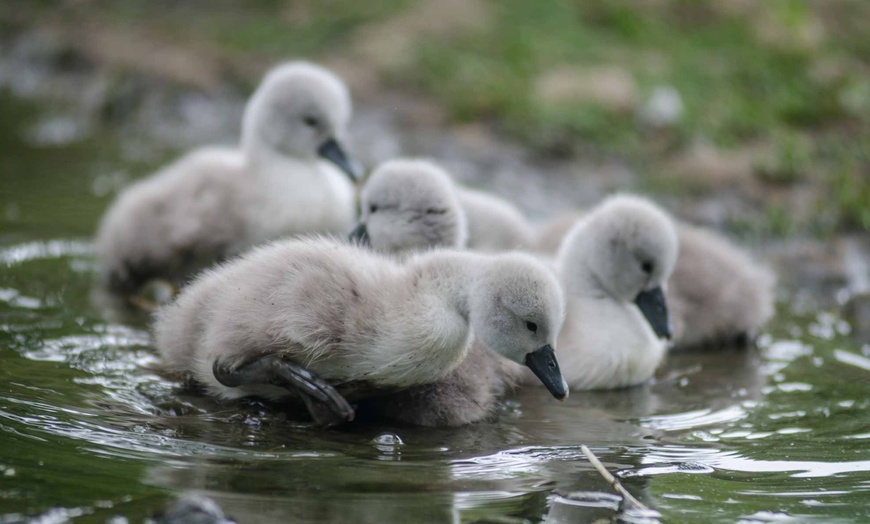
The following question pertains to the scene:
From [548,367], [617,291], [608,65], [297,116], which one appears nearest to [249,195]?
[297,116]

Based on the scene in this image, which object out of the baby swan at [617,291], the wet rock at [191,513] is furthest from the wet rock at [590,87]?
the wet rock at [191,513]

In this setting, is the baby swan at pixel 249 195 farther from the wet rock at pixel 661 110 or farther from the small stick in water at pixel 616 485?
the wet rock at pixel 661 110

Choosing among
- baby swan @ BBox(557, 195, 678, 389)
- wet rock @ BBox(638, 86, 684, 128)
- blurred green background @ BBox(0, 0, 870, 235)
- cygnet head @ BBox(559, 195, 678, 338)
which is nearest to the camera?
baby swan @ BBox(557, 195, 678, 389)

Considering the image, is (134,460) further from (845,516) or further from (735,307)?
(735,307)

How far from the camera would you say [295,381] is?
3.99 meters

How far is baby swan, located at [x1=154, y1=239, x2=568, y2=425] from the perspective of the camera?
4.00 metres

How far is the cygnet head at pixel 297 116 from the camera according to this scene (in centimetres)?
661

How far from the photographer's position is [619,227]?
5340 mm

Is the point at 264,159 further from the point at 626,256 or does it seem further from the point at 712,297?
the point at 712,297

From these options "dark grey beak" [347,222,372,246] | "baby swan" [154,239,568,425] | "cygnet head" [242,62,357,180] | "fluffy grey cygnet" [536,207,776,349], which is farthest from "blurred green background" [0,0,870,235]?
"baby swan" [154,239,568,425]

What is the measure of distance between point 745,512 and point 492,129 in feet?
22.4

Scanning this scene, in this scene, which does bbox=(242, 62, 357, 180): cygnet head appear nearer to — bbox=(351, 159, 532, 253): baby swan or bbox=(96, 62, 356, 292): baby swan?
bbox=(96, 62, 356, 292): baby swan

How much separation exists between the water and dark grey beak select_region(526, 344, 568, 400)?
21cm

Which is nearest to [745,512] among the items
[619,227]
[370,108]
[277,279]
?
[277,279]
